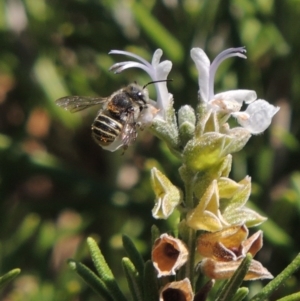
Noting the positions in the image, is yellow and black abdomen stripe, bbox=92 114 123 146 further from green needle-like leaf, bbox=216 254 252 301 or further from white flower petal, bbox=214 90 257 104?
green needle-like leaf, bbox=216 254 252 301

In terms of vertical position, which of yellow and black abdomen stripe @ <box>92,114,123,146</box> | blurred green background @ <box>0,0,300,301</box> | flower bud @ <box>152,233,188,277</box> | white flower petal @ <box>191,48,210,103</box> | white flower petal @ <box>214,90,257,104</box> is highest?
white flower petal @ <box>191,48,210,103</box>

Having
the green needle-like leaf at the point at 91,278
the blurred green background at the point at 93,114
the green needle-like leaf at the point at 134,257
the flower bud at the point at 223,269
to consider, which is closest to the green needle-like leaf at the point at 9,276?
the green needle-like leaf at the point at 91,278

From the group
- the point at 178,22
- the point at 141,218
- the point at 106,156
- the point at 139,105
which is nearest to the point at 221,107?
the point at 139,105

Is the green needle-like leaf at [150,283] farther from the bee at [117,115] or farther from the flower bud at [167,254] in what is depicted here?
the bee at [117,115]

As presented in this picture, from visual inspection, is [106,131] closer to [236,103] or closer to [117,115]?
[117,115]

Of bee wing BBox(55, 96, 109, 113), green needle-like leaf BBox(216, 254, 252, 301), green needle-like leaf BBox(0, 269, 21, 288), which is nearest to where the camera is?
green needle-like leaf BBox(216, 254, 252, 301)

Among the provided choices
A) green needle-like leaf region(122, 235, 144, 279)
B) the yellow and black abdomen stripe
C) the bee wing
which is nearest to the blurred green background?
the bee wing

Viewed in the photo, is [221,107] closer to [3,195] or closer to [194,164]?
[194,164]
